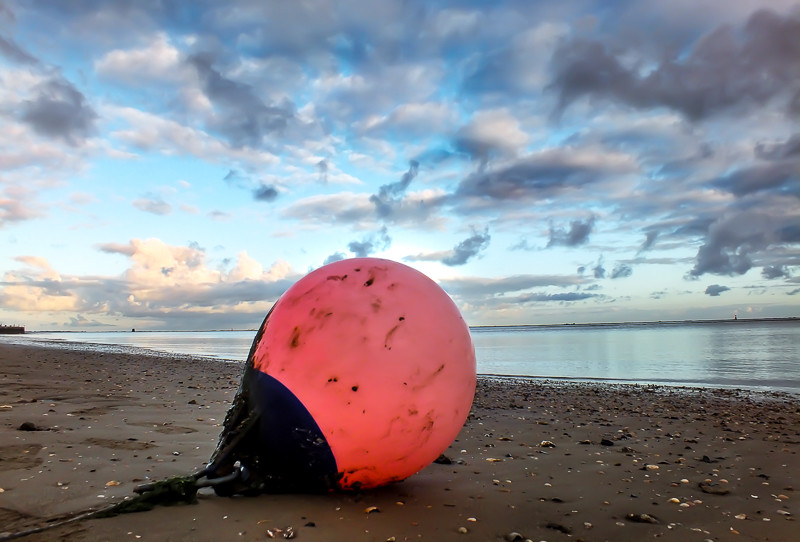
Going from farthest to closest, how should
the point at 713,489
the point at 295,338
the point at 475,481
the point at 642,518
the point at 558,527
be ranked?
the point at 475,481, the point at 713,489, the point at 295,338, the point at 642,518, the point at 558,527

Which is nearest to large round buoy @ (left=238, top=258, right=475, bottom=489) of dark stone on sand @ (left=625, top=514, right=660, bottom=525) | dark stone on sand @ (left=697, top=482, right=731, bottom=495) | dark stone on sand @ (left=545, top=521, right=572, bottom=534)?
dark stone on sand @ (left=545, top=521, right=572, bottom=534)

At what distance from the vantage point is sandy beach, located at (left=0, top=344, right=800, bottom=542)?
310 centimetres

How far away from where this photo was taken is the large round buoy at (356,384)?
3.43m

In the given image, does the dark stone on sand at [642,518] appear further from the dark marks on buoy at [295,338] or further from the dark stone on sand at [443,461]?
the dark marks on buoy at [295,338]

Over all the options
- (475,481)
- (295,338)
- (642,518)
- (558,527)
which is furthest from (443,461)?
(295,338)

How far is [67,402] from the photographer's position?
7.58 metres

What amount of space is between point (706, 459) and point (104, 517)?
17.2ft

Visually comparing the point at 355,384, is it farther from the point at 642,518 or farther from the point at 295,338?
the point at 642,518

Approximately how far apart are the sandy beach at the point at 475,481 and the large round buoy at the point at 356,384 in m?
0.30

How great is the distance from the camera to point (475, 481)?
4188mm

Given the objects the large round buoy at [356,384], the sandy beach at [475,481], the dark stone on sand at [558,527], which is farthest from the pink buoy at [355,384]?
the dark stone on sand at [558,527]

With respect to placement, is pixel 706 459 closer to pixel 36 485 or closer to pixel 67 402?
pixel 36 485

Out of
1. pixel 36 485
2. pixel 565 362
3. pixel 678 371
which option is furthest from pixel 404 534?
pixel 565 362

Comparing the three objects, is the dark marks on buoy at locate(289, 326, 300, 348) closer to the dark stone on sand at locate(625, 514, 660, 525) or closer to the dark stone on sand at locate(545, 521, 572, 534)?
the dark stone on sand at locate(545, 521, 572, 534)
